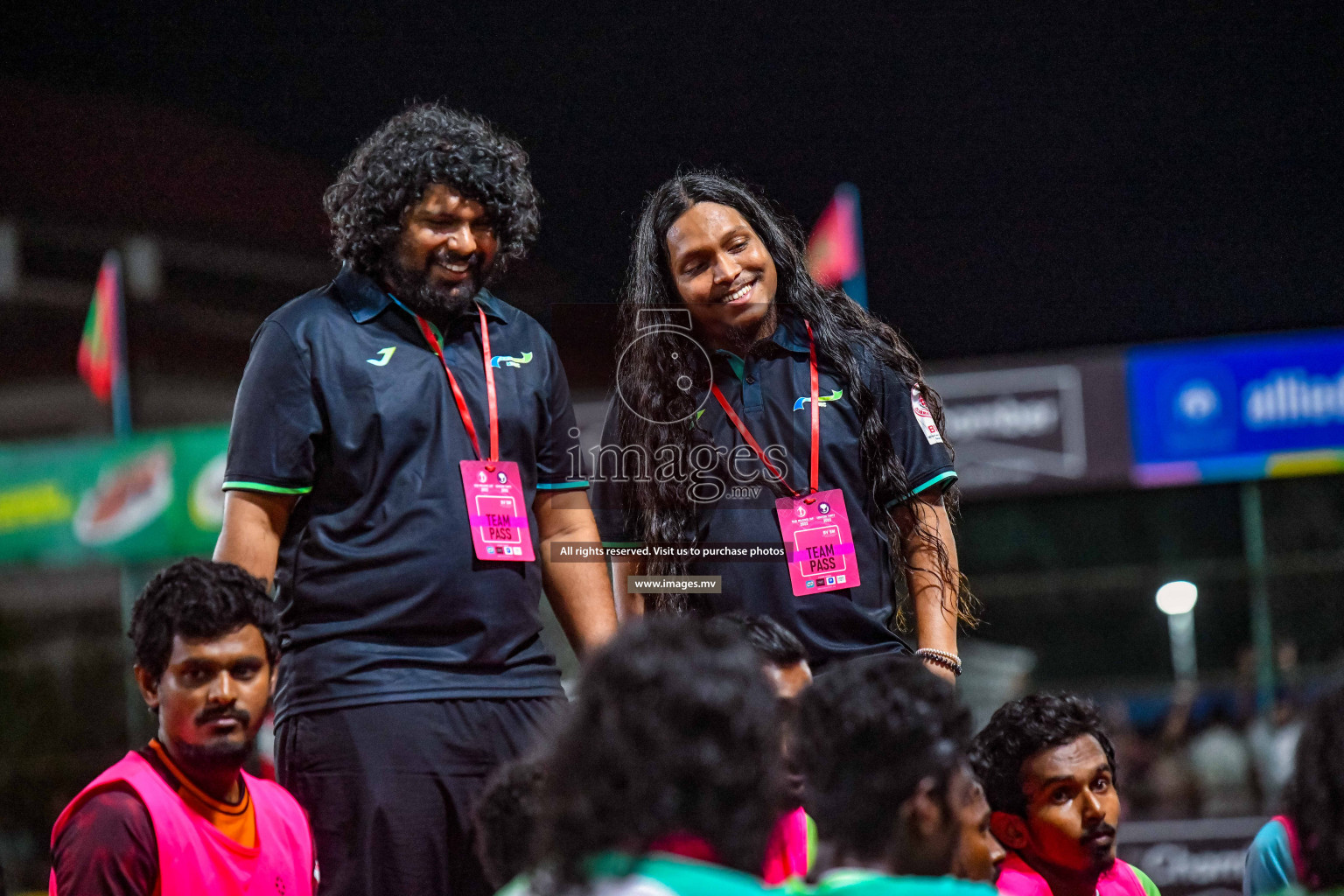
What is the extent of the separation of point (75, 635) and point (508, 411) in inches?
364

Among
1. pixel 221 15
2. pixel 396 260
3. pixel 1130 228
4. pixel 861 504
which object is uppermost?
pixel 221 15

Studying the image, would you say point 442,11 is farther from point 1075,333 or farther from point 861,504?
point 1075,333

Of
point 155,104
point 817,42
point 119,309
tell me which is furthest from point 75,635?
point 817,42

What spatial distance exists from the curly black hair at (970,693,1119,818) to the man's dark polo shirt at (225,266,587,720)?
3.16 feet

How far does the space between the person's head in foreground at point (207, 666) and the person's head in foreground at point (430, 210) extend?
2.22 ft

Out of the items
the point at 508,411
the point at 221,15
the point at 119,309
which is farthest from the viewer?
the point at 119,309

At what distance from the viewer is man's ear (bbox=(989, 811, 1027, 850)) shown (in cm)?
285

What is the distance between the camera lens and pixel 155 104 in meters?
6.14

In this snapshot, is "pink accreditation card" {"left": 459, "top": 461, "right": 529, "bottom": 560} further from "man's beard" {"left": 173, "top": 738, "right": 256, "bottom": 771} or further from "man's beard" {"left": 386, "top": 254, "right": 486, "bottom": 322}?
"man's beard" {"left": 173, "top": 738, "right": 256, "bottom": 771}

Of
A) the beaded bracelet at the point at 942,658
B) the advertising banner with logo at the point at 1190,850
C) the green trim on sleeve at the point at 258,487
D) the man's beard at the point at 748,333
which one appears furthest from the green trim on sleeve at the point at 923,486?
the advertising banner with logo at the point at 1190,850

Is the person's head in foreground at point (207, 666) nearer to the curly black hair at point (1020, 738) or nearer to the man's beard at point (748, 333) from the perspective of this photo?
the man's beard at point (748, 333)

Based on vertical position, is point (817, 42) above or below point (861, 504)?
above

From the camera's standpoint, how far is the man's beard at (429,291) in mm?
2682

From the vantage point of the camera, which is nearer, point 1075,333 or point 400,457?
point 400,457
